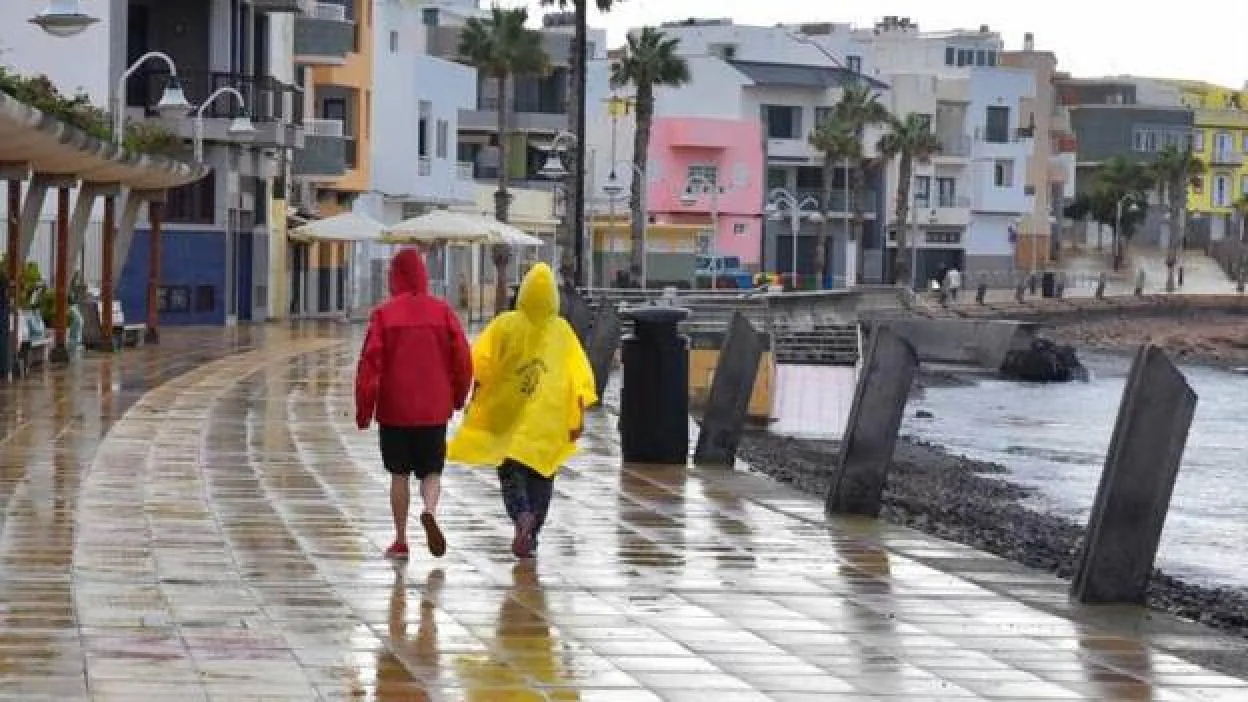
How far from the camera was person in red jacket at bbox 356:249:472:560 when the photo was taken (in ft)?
40.7

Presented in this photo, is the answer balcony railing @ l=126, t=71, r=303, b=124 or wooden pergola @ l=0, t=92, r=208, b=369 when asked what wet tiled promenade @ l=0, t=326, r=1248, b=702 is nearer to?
wooden pergola @ l=0, t=92, r=208, b=369

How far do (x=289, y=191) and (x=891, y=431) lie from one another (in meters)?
46.1

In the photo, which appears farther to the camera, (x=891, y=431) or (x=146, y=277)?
(x=146, y=277)

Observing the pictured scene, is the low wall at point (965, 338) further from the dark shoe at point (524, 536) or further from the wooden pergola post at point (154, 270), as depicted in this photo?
the wooden pergola post at point (154, 270)

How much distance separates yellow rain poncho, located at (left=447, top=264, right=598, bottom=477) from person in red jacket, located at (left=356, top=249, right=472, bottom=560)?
0.82ft

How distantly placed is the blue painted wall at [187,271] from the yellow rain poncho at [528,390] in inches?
1364

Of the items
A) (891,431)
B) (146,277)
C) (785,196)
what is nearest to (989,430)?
(146,277)

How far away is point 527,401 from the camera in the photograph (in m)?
12.8

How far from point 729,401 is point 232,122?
30.3 metres

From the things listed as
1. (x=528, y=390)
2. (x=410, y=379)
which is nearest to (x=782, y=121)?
(x=528, y=390)

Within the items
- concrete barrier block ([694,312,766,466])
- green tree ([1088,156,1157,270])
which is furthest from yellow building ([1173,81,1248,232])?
concrete barrier block ([694,312,766,466])

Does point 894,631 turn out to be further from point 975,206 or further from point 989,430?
point 975,206

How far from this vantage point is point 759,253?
103562 mm

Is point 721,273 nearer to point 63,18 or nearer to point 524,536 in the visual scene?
point 63,18
